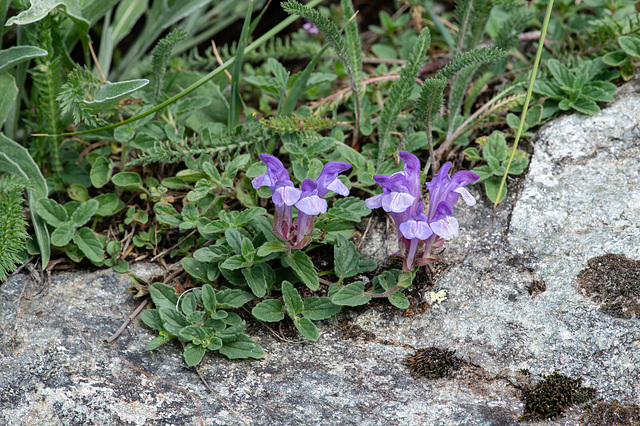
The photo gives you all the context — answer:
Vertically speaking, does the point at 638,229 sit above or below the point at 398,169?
below

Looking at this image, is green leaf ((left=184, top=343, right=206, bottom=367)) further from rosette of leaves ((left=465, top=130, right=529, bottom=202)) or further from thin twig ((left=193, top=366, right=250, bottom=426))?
rosette of leaves ((left=465, top=130, right=529, bottom=202))

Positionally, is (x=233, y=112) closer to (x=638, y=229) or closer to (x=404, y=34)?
(x=404, y=34)

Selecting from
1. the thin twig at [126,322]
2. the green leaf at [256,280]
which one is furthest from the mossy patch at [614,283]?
the thin twig at [126,322]

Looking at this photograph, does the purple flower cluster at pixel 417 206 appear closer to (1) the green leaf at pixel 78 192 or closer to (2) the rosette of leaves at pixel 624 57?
(2) the rosette of leaves at pixel 624 57

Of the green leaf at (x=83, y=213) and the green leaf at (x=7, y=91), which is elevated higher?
the green leaf at (x=7, y=91)

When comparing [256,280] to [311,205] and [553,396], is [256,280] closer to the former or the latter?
[311,205]

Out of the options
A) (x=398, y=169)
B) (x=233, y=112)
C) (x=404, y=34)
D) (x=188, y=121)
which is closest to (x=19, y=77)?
→ (x=188, y=121)

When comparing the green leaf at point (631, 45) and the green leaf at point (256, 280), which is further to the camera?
the green leaf at point (631, 45)
